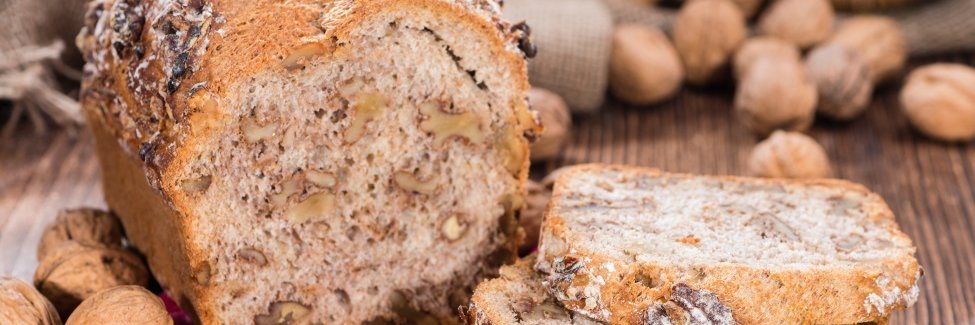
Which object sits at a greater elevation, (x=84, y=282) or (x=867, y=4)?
(x=84, y=282)

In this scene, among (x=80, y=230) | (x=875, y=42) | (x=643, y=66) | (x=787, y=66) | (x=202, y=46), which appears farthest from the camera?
(x=875, y=42)

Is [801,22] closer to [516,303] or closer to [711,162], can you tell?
[711,162]

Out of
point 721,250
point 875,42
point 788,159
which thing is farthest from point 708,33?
point 721,250

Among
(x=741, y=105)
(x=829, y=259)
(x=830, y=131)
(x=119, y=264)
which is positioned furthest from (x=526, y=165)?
(x=830, y=131)

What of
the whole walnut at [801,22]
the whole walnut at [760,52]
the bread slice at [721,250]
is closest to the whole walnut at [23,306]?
the bread slice at [721,250]

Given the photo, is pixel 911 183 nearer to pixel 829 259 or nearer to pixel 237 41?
pixel 829 259

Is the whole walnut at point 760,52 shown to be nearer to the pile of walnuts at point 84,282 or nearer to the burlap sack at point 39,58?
the pile of walnuts at point 84,282

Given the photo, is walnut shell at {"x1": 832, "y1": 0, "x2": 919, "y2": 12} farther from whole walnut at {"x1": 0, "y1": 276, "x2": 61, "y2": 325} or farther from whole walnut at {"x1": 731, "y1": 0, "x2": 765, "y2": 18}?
whole walnut at {"x1": 0, "y1": 276, "x2": 61, "y2": 325}

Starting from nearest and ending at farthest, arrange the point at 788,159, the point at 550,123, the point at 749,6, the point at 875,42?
the point at 788,159 → the point at 550,123 → the point at 875,42 → the point at 749,6

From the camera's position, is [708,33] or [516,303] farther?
[708,33]
